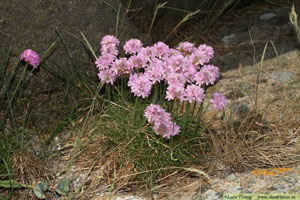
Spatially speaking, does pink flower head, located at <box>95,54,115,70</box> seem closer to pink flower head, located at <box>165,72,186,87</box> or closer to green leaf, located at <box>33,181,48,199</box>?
pink flower head, located at <box>165,72,186,87</box>

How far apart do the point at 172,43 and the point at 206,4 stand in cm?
54

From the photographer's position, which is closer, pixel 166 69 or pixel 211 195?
pixel 211 195

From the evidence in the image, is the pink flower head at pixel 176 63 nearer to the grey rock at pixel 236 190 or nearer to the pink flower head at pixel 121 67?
the pink flower head at pixel 121 67

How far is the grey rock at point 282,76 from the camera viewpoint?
121 inches

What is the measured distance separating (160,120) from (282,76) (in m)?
1.46

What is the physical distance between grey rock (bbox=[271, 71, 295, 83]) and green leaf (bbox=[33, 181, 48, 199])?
191 cm

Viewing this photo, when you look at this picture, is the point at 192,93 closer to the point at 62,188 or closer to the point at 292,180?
the point at 292,180

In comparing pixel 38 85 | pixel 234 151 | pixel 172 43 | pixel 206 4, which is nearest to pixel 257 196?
pixel 234 151

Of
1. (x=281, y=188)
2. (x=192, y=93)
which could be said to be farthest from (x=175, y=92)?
(x=281, y=188)

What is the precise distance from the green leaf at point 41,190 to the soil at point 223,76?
134 mm

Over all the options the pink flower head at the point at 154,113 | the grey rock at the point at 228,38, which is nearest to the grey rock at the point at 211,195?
the pink flower head at the point at 154,113

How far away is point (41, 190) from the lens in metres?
2.31

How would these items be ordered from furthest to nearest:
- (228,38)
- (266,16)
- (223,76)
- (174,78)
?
(266,16) < (228,38) < (223,76) < (174,78)

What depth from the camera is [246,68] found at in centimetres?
338
